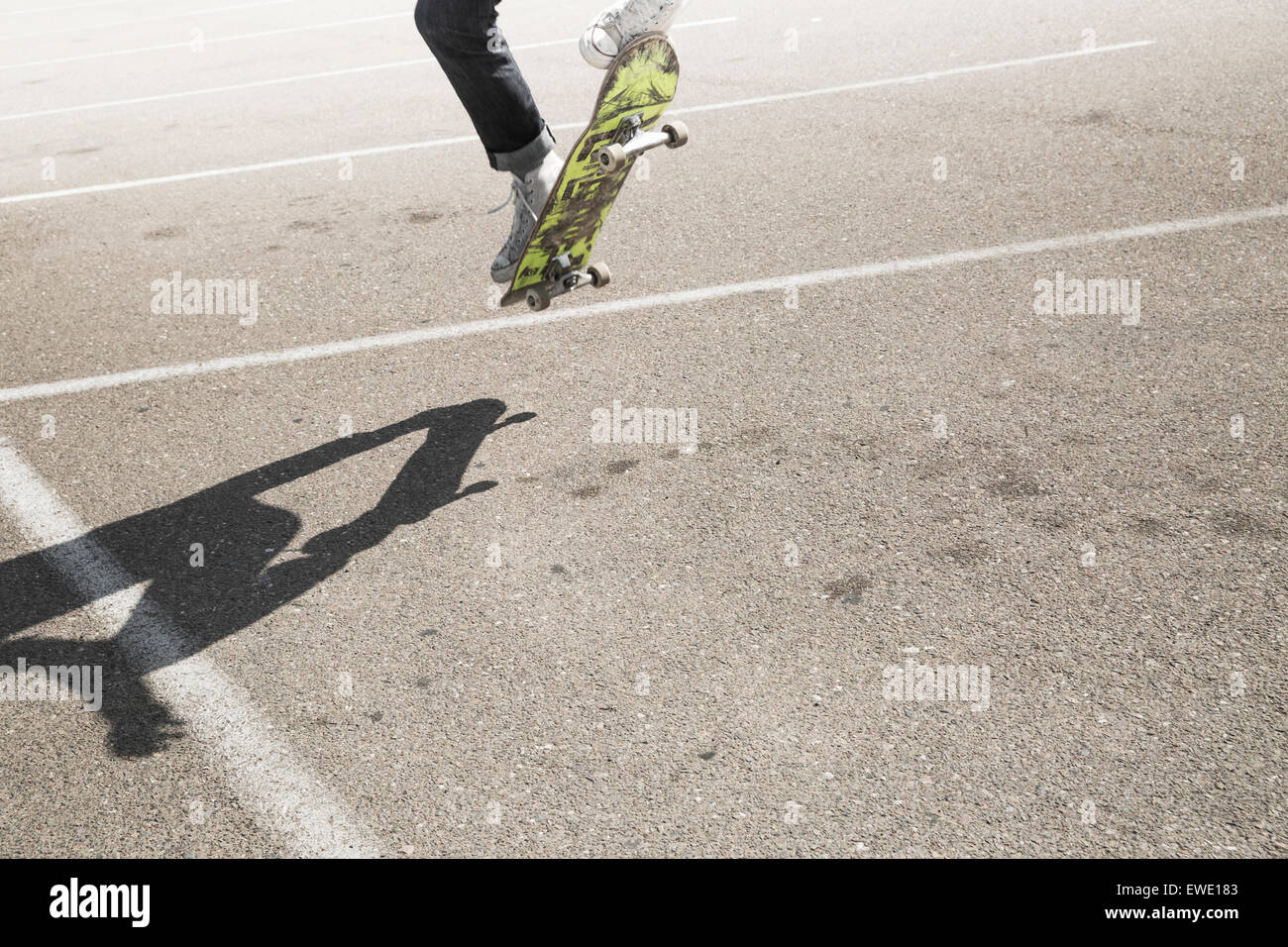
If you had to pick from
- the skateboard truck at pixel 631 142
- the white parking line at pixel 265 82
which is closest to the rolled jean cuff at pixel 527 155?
the skateboard truck at pixel 631 142

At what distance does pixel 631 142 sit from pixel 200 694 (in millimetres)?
2618

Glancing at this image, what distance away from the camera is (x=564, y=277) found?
16.3 feet

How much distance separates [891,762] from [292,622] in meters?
1.84

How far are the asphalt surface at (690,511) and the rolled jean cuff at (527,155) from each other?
2.78 ft

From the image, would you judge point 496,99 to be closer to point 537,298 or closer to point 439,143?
point 537,298

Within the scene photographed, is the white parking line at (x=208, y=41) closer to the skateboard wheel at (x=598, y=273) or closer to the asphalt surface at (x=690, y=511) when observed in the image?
the asphalt surface at (x=690, y=511)

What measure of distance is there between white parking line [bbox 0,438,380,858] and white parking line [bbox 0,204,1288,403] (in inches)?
41.1

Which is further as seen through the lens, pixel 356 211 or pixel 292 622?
pixel 356 211

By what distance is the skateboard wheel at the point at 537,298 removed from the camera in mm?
4811

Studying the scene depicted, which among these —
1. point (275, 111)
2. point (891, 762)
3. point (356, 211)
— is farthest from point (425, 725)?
point (275, 111)

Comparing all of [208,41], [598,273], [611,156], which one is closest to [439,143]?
[598,273]

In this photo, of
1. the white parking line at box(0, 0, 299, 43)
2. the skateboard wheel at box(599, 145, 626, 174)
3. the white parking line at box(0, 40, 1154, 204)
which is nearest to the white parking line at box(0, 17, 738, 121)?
the white parking line at box(0, 40, 1154, 204)

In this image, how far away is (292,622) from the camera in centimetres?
366
